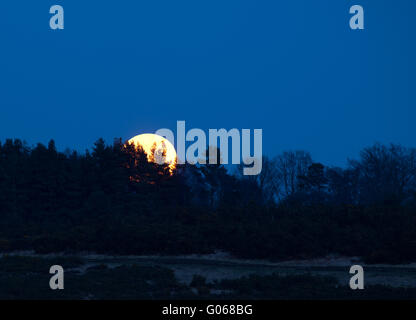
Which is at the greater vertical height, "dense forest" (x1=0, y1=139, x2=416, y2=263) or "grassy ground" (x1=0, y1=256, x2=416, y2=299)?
"dense forest" (x1=0, y1=139, x2=416, y2=263)

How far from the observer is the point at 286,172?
63.5 m

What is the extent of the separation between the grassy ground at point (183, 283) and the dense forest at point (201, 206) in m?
3.05

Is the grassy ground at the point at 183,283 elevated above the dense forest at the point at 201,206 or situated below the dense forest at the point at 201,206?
below

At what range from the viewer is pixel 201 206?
142 ft

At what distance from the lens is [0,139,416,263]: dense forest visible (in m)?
23.8

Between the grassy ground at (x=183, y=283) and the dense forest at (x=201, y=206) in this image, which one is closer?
the grassy ground at (x=183, y=283)

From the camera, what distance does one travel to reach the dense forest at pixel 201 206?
23812 millimetres

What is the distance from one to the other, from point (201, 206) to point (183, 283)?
26.0m

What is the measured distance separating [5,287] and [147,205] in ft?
89.8

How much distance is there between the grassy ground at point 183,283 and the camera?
15.1m

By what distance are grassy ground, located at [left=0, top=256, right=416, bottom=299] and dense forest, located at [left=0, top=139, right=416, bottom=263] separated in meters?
3.05

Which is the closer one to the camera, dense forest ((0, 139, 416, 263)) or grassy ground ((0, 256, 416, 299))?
grassy ground ((0, 256, 416, 299))

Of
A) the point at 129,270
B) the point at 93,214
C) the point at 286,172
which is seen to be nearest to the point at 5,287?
the point at 129,270
